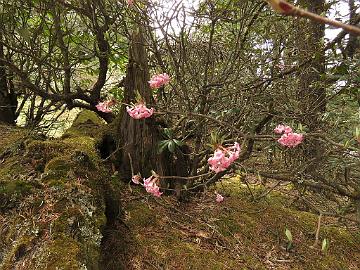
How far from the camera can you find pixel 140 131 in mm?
3453

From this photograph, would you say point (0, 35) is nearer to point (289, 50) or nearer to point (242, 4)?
point (242, 4)

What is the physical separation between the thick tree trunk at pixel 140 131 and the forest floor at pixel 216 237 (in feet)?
0.97

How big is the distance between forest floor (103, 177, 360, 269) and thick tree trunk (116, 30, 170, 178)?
0.30m

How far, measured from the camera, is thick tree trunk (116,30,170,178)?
3.44m

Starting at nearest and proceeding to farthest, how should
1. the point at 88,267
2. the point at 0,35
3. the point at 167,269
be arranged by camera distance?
the point at 88,267 < the point at 167,269 < the point at 0,35

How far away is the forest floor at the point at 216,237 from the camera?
2699 mm

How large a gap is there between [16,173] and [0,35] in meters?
2.60

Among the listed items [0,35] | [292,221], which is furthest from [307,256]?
[0,35]

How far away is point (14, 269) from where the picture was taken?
71.2 inches

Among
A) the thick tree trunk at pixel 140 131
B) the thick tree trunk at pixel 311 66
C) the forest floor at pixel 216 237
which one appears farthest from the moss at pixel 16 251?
the thick tree trunk at pixel 311 66

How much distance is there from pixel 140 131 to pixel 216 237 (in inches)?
47.5

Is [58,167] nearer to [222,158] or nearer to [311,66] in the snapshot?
[222,158]

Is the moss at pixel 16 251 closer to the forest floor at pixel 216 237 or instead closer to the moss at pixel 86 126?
the forest floor at pixel 216 237

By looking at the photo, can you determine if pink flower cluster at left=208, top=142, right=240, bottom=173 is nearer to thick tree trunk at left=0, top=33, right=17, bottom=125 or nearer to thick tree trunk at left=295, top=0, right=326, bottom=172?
thick tree trunk at left=295, top=0, right=326, bottom=172
